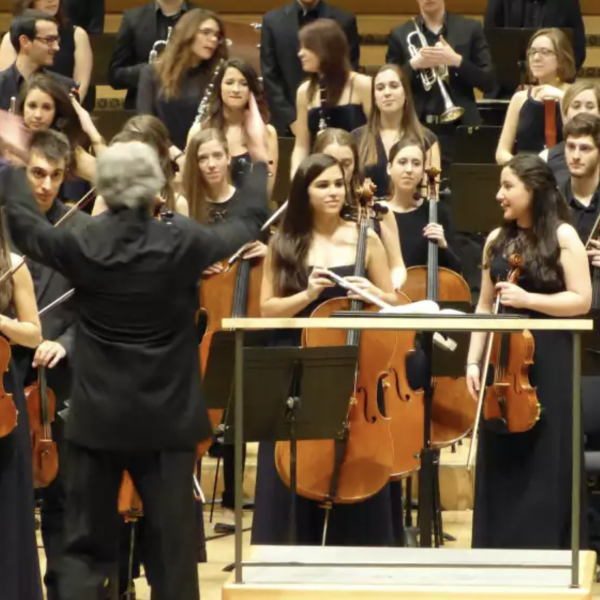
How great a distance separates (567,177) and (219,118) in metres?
1.37

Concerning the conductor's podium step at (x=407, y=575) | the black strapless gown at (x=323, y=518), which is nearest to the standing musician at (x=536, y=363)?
the black strapless gown at (x=323, y=518)

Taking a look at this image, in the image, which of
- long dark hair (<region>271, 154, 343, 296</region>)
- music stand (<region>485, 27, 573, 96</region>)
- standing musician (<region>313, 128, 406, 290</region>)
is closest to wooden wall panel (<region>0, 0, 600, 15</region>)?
music stand (<region>485, 27, 573, 96</region>)

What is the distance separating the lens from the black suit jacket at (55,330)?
4.03m

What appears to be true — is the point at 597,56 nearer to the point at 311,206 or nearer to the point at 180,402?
the point at 311,206

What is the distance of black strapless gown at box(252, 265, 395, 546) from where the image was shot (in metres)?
4.21

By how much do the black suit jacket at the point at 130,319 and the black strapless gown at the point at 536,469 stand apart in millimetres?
1345

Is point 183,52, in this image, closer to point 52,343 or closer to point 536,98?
point 536,98

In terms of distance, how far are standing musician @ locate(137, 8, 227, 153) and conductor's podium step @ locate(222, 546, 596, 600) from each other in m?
2.84

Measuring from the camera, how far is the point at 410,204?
517cm

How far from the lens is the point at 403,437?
415 cm

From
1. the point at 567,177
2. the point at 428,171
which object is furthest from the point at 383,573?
the point at 567,177

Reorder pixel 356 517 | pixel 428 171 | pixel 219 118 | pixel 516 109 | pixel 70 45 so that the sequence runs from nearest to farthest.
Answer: pixel 356 517 → pixel 428 171 → pixel 219 118 → pixel 516 109 → pixel 70 45

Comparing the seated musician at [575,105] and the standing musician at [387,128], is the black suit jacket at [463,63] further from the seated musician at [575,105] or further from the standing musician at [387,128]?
the seated musician at [575,105]

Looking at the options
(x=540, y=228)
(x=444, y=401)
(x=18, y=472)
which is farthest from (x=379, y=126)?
(x=18, y=472)
